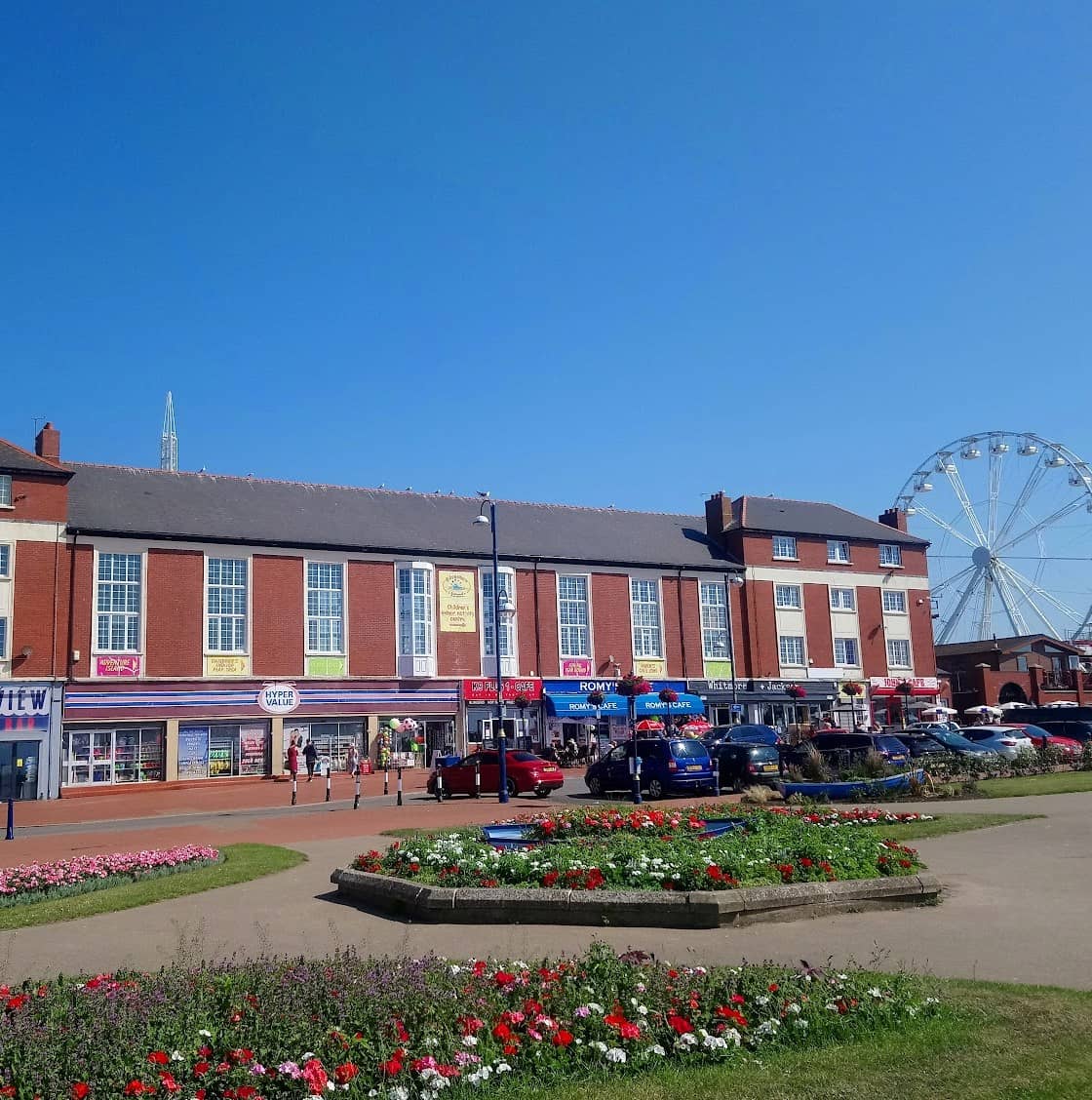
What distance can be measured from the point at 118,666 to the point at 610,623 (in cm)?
2325

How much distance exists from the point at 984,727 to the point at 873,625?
2650 cm

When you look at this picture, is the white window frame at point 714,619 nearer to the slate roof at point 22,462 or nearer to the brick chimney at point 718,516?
→ the brick chimney at point 718,516

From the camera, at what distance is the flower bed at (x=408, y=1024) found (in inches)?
230

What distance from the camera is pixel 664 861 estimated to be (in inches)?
452

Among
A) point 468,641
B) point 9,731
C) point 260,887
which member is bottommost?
point 260,887

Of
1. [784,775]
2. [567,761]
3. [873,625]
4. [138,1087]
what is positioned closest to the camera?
[138,1087]

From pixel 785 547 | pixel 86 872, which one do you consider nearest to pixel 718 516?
pixel 785 547

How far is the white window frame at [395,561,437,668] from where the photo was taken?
1950 inches

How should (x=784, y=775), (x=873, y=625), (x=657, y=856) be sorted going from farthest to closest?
(x=873, y=625) → (x=784, y=775) → (x=657, y=856)

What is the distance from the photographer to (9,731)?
40344 millimetres

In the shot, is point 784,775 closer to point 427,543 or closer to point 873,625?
point 427,543

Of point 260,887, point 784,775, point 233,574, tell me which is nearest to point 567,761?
point 233,574

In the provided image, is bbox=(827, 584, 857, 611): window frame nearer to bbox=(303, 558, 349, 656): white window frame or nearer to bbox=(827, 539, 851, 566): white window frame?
bbox=(827, 539, 851, 566): white window frame

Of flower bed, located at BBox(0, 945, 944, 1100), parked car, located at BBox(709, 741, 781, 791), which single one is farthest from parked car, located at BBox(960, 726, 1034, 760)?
flower bed, located at BBox(0, 945, 944, 1100)
